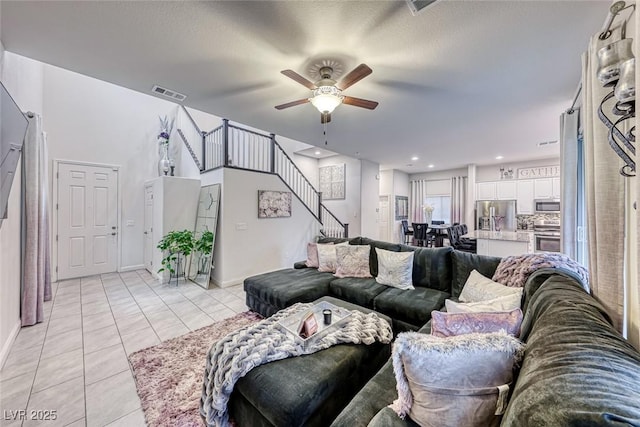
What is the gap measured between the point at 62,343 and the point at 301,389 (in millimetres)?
2821

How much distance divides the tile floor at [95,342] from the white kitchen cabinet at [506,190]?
734cm

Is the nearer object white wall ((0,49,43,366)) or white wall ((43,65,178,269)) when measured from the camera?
white wall ((0,49,43,366))

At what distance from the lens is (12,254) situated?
257cm

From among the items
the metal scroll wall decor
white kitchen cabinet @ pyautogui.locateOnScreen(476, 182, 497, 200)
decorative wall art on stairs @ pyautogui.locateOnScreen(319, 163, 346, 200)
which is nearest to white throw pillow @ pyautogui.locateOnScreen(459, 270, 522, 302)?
the metal scroll wall decor

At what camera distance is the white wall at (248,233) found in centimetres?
441

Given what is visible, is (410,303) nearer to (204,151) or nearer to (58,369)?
(58,369)

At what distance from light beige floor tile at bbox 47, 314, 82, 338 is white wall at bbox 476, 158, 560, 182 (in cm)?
945

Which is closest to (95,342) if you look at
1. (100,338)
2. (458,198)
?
(100,338)

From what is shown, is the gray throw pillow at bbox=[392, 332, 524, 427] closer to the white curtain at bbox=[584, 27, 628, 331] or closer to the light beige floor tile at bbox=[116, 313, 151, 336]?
the white curtain at bbox=[584, 27, 628, 331]

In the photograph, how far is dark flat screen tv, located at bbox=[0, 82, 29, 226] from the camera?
1.68 meters

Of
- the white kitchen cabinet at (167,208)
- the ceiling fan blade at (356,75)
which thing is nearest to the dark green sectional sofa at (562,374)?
the ceiling fan blade at (356,75)

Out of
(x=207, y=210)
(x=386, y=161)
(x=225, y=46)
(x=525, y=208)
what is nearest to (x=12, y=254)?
(x=207, y=210)

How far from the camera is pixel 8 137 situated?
1.79 m

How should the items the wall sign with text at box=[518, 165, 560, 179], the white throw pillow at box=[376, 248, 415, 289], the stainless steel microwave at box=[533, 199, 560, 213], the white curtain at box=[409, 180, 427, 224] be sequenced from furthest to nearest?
the white curtain at box=[409, 180, 427, 224]
the wall sign with text at box=[518, 165, 560, 179]
the stainless steel microwave at box=[533, 199, 560, 213]
the white throw pillow at box=[376, 248, 415, 289]
